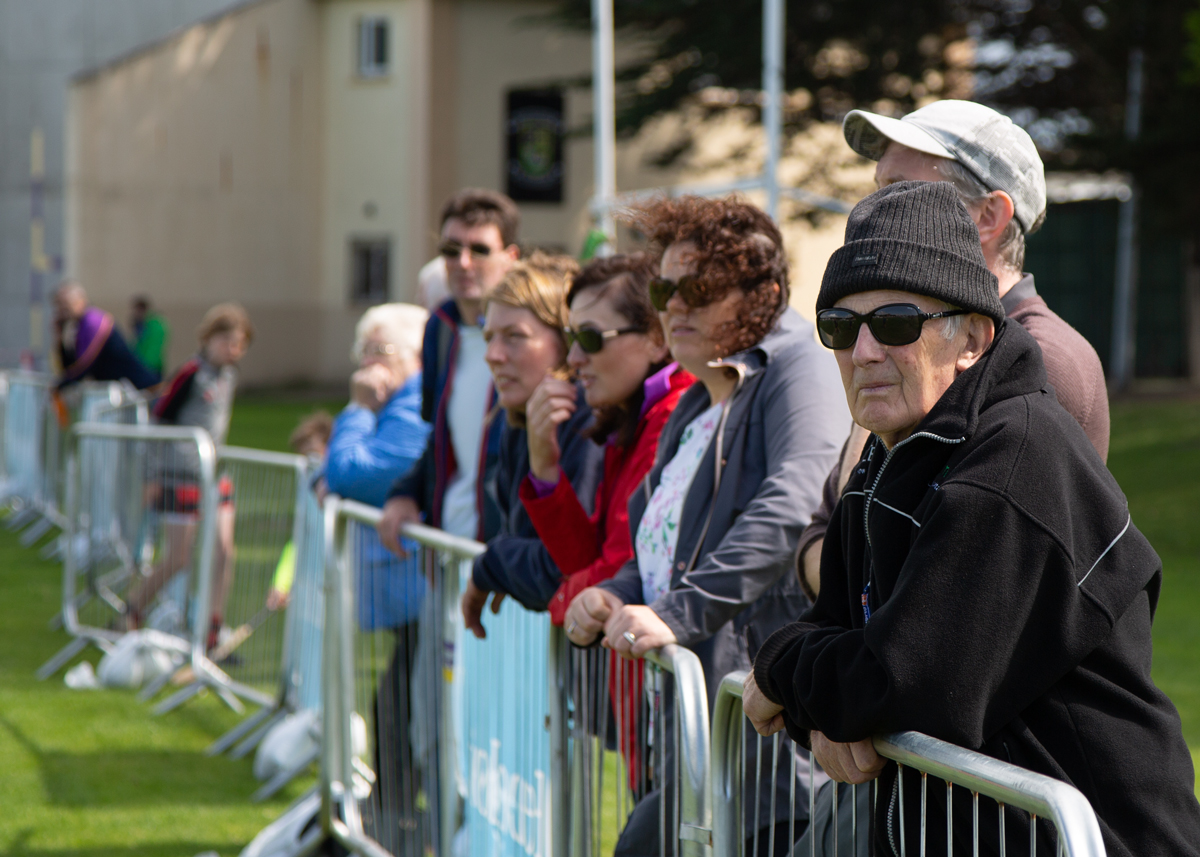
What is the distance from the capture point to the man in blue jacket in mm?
4527

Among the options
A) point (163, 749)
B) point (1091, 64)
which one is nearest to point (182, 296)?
point (1091, 64)

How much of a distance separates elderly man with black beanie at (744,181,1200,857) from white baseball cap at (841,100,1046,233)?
0.51m

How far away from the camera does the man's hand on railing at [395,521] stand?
4383 mm

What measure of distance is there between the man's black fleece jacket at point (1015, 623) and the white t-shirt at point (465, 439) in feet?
A: 9.02

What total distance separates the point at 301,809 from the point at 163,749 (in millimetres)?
1627

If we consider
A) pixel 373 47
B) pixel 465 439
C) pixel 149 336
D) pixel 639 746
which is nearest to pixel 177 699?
pixel 465 439

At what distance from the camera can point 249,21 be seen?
2920 cm

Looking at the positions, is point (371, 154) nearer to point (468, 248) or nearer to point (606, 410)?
point (468, 248)

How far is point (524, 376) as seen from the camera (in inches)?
149

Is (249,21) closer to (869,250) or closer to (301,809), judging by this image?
(301,809)

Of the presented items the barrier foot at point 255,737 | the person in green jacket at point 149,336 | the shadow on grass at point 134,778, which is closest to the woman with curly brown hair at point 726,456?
the shadow on grass at point 134,778

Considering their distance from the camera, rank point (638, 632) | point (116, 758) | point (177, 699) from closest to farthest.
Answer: point (638, 632)
point (116, 758)
point (177, 699)

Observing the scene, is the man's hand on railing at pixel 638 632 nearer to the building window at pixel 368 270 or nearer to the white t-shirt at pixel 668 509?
the white t-shirt at pixel 668 509

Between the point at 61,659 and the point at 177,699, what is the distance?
125 cm
